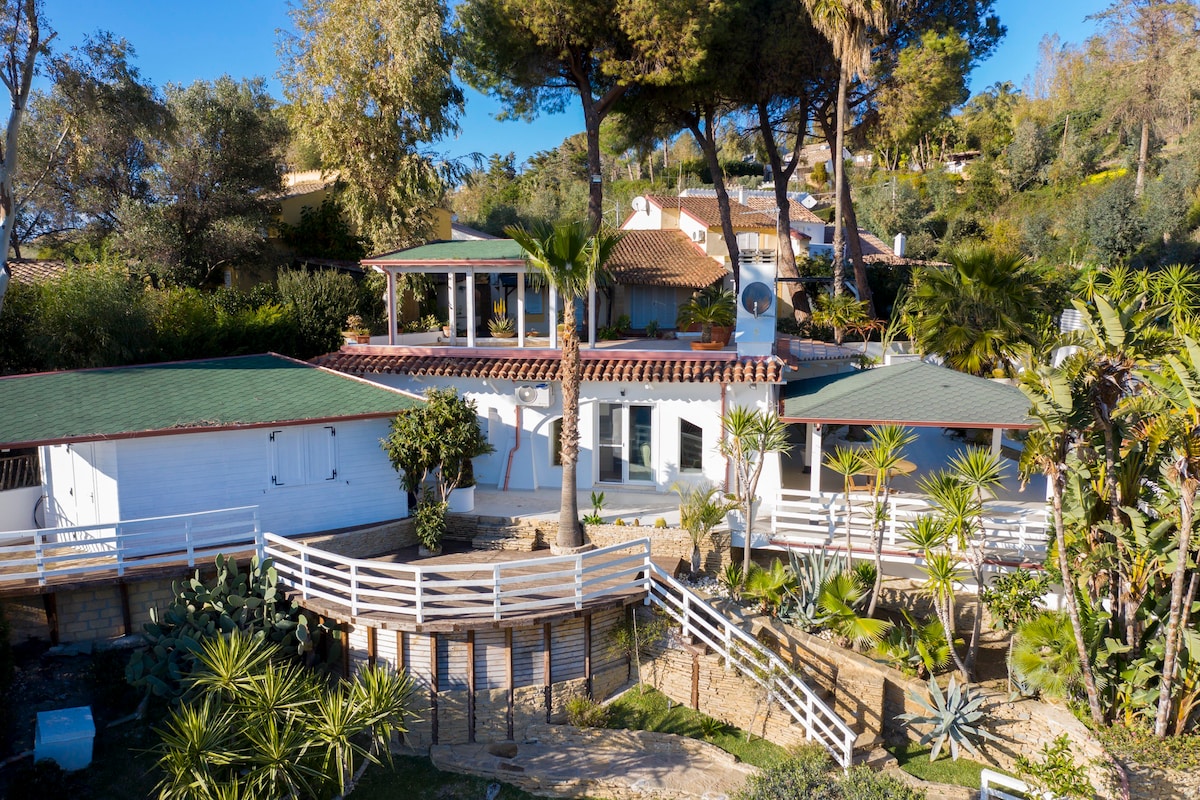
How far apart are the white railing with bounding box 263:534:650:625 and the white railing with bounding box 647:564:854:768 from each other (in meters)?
0.61

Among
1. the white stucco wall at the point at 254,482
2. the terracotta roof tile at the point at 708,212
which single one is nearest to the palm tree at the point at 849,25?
the terracotta roof tile at the point at 708,212

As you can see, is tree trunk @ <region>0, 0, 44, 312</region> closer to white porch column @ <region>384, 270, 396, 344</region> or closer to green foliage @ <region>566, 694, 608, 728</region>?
white porch column @ <region>384, 270, 396, 344</region>

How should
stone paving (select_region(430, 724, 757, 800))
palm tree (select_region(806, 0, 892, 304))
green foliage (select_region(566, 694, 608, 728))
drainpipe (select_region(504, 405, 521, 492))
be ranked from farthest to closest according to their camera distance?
palm tree (select_region(806, 0, 892, 304)) < drainpipe (select_region(504, 405, 521, 492)) < green foliage (select_region(566, 694, 608, 728)) < stone paving (select_region(430, 724, 757, 800))

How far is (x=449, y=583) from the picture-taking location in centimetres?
1180

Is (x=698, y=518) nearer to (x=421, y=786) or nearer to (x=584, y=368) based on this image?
(x=584, y=368)

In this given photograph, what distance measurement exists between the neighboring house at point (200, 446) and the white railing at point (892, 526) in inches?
289

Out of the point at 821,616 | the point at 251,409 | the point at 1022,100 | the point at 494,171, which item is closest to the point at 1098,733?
the point at 821,616

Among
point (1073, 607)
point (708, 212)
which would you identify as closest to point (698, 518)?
point (1073, 607)

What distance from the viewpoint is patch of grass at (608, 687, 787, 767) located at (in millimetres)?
12312

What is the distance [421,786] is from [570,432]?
19.1 ft

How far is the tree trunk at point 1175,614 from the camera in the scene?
1052 centimetres

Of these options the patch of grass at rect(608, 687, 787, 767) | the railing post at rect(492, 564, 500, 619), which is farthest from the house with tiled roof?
the patch of grass at rect(608, 687, 787, 767)

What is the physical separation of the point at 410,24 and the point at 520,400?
38.8 feet

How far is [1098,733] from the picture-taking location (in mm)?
11680
